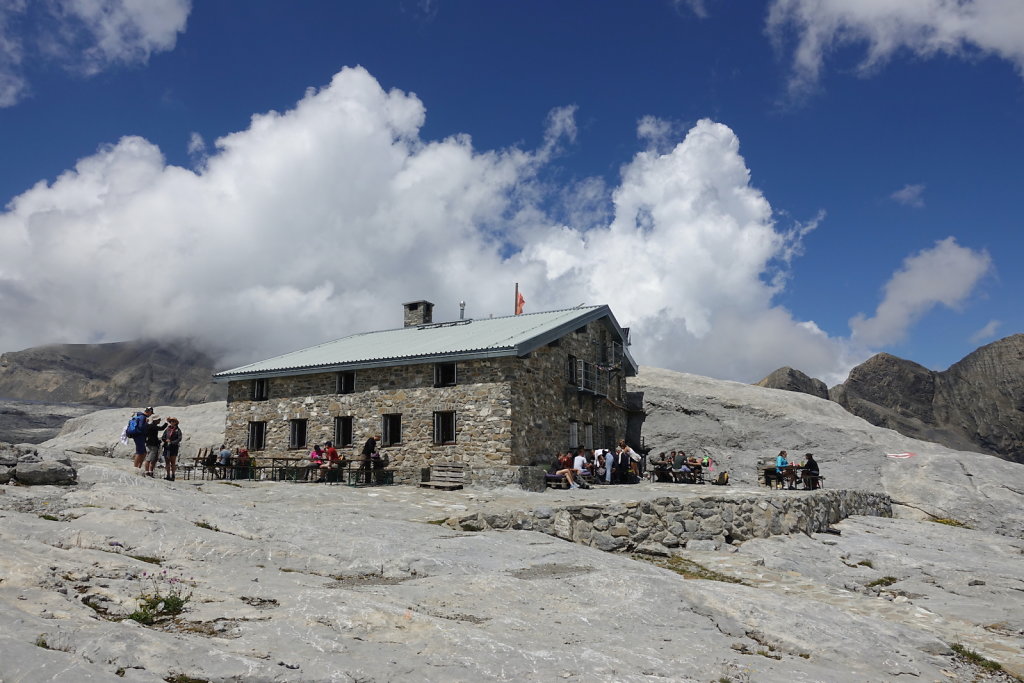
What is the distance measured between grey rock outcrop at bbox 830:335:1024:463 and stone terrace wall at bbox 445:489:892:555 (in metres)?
50.9

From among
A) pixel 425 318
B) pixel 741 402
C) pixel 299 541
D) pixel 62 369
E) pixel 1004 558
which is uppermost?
pixel 62 369

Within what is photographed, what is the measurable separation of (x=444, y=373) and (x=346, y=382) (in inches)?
177

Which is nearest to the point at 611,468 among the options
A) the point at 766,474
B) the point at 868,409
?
the point at 766,474

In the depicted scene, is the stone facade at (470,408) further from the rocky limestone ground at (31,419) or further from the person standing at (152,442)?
the rocky limestone ground at (31,419)

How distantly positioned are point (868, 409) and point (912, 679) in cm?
6030

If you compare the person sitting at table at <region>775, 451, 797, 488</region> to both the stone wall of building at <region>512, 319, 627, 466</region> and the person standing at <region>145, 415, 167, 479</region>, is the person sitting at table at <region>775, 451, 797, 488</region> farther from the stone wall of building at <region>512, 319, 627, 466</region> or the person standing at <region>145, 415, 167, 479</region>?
the person standing at <region>145, 415, 167, 479</region>

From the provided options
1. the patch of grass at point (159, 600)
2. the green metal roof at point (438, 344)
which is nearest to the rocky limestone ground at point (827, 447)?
the green metal roof at point (438, 344)

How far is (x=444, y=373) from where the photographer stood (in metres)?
25.5

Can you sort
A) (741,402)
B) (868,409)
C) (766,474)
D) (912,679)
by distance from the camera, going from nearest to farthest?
(912,679), (766,474), (741,402), (868,409)

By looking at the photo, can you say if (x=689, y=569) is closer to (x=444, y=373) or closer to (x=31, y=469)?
(x=31, y=469)

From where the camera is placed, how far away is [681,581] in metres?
11.4

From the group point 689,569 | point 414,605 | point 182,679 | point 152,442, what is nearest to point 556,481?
point 689,569

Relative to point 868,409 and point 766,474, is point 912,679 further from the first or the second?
point 868,409

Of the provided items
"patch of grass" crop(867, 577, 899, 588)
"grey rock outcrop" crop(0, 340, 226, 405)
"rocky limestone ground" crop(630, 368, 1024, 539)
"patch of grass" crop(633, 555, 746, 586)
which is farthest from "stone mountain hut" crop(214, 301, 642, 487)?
"grey rock outcrop" crop(0, 340, 226, 405)
